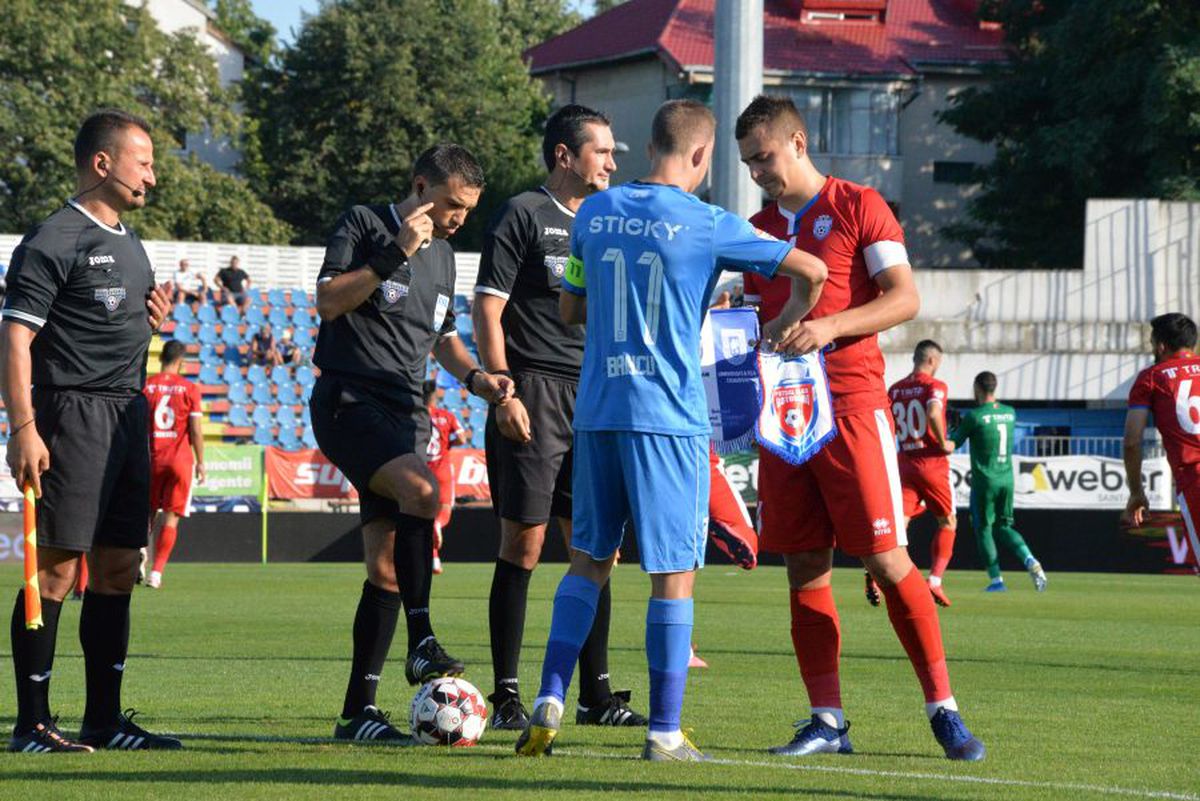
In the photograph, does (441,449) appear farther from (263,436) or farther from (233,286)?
(233,286)

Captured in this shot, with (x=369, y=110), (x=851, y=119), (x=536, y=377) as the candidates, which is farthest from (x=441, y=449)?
(x=851, y=119)

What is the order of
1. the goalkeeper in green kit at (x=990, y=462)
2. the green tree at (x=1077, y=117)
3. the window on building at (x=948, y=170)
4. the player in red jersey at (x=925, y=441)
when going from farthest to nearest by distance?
the window on building at (x=948, y=170)
the green tree at (x=1077, y=117)
the goalkeeper in green kit at (x=990, y=462)
the player in red jersey at (x=925, y=441)

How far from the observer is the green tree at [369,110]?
58188mm

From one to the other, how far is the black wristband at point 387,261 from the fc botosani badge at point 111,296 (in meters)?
0.95

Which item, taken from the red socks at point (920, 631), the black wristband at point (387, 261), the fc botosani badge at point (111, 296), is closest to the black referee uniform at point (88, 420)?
the fc botosani badge at point (111, 296)

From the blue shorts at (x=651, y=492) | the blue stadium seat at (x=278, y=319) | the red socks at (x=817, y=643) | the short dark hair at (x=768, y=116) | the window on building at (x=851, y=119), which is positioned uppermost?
the window on building at (x=851, y=119)

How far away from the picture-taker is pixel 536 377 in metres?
7.81

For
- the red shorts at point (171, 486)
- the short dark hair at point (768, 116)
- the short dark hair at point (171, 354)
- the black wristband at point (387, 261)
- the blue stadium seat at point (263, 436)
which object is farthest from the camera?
the blue stadium seat at point (263, 436)

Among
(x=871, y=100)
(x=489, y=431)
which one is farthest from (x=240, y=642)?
(x=871, y=100)

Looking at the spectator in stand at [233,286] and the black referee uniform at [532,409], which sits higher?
the spectator in stand at [233,286]

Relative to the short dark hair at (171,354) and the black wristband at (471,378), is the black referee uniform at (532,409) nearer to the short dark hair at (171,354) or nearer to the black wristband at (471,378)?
the black wristband at (471,378)

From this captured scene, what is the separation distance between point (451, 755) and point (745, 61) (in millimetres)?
18177

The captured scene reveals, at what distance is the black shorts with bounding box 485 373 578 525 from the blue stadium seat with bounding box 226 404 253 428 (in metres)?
25.0

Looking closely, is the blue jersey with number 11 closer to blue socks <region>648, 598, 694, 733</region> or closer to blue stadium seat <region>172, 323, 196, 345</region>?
blue socks <region>648, 598, 694, 733</region>
